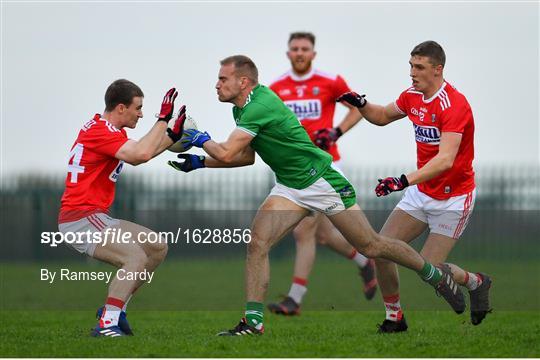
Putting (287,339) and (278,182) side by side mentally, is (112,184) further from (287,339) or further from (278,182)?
(287,339)

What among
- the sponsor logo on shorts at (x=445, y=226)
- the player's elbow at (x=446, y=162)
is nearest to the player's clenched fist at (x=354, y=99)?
the player's elbow at (x=446, y=162)

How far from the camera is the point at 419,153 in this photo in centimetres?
1033

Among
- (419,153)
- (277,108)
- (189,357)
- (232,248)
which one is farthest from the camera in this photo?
(232,248)

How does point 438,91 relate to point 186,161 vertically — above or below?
above

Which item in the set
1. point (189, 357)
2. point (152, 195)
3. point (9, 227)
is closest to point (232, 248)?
point (152, 195)

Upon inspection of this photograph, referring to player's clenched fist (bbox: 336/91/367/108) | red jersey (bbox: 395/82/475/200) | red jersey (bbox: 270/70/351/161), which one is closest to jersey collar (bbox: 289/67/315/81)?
red jersey (bbox: 270/70/351/161)

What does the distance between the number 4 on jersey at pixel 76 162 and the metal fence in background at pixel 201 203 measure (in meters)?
16.1

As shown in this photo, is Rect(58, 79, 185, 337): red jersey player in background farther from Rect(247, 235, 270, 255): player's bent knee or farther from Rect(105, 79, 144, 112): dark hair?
Rect(247, 235, 270, 255): player's bent knee

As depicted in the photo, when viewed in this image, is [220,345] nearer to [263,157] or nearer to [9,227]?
[263,157]

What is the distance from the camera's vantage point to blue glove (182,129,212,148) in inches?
368

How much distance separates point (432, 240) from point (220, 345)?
2693 millimetres

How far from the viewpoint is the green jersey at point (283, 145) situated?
960 cm

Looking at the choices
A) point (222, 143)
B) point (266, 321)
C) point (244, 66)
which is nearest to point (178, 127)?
point (222, 143)

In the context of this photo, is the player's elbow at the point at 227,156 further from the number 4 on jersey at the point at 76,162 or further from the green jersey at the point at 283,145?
Result: the number 4 on jersey at the point at 76,162
